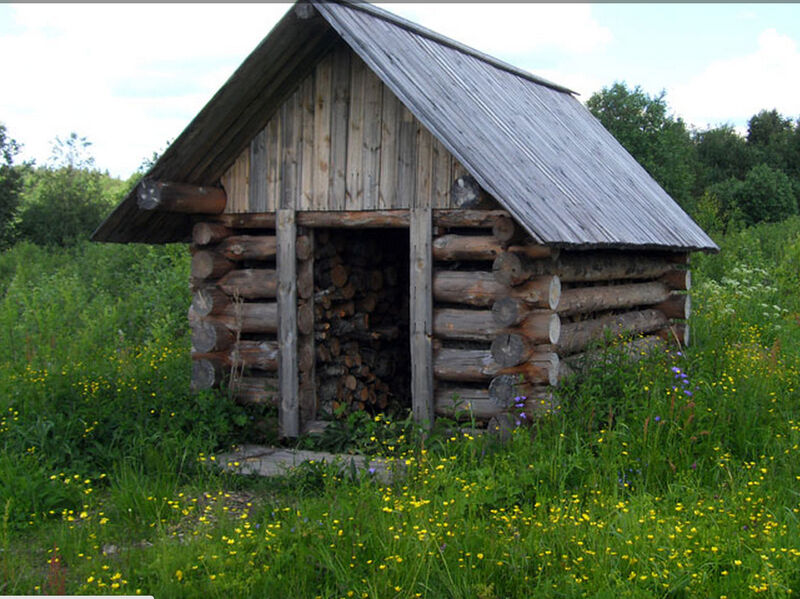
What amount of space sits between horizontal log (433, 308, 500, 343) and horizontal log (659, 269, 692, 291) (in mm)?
4449

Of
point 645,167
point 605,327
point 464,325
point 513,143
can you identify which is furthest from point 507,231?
point 645,167

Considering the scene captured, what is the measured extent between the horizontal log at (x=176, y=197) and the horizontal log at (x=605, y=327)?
3645 mm

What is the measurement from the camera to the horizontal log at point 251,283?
830 cm

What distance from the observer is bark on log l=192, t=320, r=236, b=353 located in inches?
331

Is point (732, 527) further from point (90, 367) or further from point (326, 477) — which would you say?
point (90, 367)

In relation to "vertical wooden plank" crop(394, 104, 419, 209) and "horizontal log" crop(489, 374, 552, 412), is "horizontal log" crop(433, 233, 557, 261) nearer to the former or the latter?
"vertical wooden plank" crop(394, 104, 419, 209)

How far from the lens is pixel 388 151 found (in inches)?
299

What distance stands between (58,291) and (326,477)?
10446 millimetres

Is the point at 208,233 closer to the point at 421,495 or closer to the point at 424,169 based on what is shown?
the point at 424,169

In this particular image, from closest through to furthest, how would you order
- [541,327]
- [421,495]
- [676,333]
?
[421,495], [541,327], [676,333]

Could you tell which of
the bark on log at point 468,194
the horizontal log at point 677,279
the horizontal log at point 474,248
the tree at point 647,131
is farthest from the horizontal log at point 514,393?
the tree at point 647,131

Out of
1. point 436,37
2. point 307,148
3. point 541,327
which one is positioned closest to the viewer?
point 541,327

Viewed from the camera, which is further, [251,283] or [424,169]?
[251,283]

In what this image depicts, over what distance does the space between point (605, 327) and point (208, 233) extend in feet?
13.2
